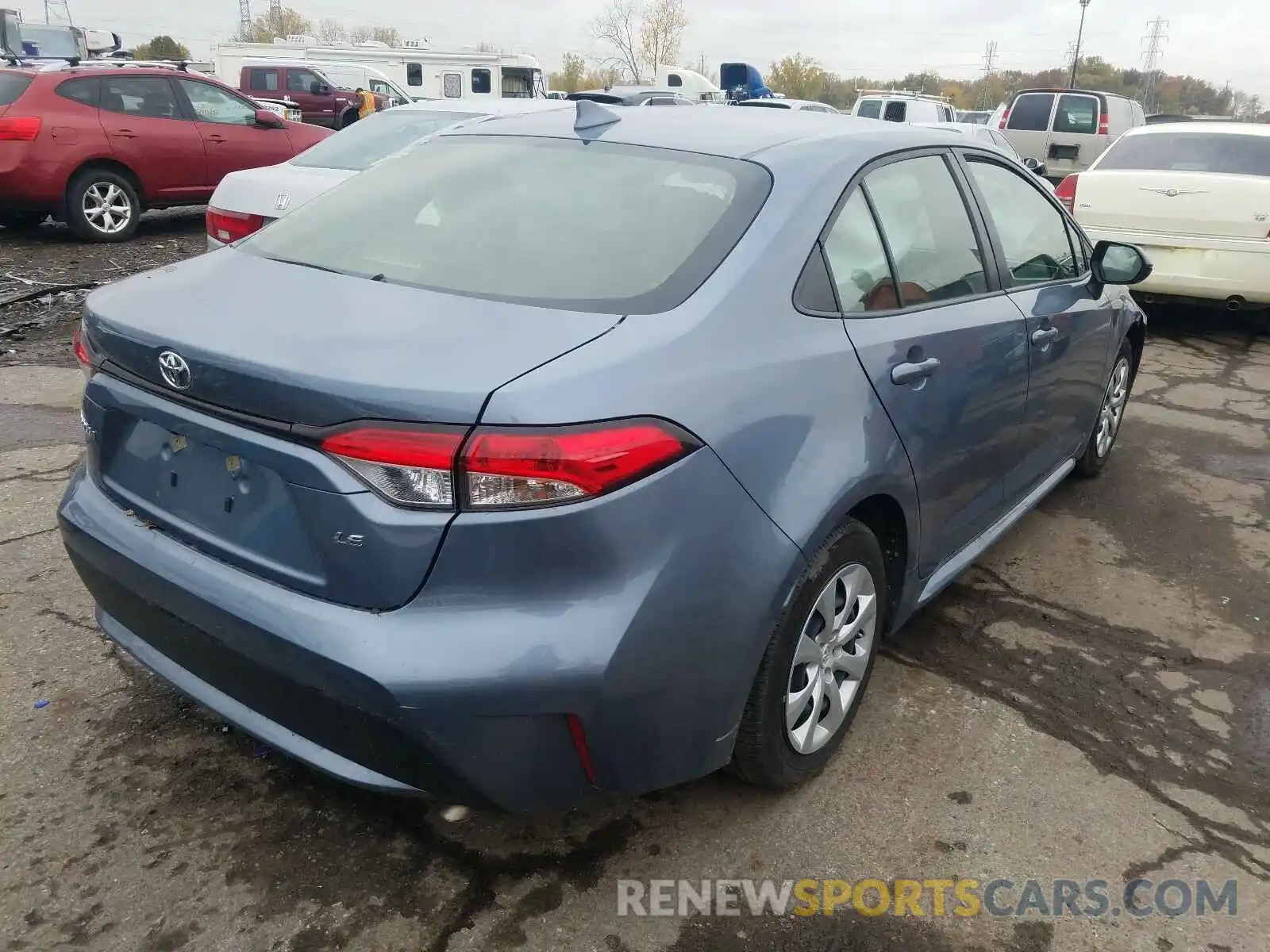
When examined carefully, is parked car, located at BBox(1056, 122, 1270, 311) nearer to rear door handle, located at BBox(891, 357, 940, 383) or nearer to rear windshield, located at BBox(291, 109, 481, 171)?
rear windshield, located at BBox(291, 109, 481, 171)

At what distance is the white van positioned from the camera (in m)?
20.2

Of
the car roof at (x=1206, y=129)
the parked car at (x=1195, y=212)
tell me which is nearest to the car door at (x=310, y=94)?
the car roof at (x=1206, y=129)

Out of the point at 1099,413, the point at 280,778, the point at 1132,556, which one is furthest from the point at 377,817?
the point at 1099,413

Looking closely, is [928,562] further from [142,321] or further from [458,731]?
[142,321]

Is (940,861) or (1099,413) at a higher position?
(1099,413)

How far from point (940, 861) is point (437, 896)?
3.82 ft

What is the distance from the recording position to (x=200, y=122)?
10.5 metres

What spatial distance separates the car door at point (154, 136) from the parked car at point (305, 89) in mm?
14583

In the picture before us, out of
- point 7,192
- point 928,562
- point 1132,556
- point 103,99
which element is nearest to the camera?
point 928,562

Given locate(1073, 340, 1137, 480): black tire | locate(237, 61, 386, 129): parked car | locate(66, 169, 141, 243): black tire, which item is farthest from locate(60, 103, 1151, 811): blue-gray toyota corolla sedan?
locate(237, 61, 386, 129): parked car

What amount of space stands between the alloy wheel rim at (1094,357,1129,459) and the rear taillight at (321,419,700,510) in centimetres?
347

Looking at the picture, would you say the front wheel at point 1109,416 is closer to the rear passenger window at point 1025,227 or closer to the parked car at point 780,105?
the rear passenger window at point 1025,227

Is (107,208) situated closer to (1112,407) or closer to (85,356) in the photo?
(85,356)

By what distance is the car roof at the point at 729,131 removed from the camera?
271 centimetres
